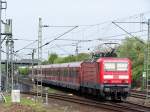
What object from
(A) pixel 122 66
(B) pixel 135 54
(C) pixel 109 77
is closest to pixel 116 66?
(A) pixel 122 66

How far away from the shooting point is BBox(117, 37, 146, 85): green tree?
6657 centimetres

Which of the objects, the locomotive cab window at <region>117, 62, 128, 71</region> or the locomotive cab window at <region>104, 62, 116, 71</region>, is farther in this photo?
the locomotive cab window at <region>117, 62, 128, 71</region>

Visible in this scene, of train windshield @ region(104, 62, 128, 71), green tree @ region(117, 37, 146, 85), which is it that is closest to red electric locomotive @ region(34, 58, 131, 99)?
train windshield @ region(104, 62, 128, 71)

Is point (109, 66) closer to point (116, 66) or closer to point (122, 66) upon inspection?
point (116, 66)

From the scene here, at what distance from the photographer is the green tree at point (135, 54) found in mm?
66575

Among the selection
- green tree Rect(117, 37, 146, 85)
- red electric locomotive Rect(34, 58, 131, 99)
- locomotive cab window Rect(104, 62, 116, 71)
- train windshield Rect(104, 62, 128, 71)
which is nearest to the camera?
red electric locomotive Rect(34, 58, 131, 99)

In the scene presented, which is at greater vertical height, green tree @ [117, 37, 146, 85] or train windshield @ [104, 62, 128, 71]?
green tree @ [117, 37, 146, 85]

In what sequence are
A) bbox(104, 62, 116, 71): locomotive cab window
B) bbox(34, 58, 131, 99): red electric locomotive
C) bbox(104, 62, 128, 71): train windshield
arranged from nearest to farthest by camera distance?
bbox(34, 58, 131, 99): red electric locomotive, bbox(104, 62, 116, 71): locomotive cab window, bbox(104, 62, 128, 71): train windshield

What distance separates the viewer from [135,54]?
72.7 meters

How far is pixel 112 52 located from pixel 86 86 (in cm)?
407

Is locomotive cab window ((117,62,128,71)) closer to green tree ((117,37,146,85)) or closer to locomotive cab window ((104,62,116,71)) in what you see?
locomotive cab window ((104,62,116,71))

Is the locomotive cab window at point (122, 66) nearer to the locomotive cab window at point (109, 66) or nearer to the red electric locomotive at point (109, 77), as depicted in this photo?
the red electric locomotive at point (109, 77)

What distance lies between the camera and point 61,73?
56656 millimetres

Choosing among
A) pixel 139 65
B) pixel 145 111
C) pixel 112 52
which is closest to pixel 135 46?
pixel 139 65
